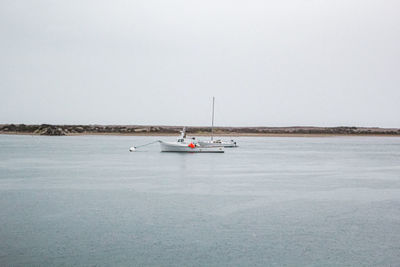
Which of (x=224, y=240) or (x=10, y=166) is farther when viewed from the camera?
(x=10, y=166)

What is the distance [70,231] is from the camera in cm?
1119

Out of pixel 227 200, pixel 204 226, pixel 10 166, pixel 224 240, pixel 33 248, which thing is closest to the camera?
pixel 33 248

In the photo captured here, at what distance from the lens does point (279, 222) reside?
12578 mm

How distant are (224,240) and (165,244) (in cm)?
154

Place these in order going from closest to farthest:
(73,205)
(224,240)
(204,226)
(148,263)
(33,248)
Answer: (148,263), (33,248), (224,240), (204,226), (73,205)

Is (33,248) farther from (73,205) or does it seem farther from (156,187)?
(156,187)

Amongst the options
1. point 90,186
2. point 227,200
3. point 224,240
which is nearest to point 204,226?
point 224,240

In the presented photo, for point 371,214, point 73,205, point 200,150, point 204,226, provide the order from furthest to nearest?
point 200,150, point 73,205, point 371,214, point 204,226

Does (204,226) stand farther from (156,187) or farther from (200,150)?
(200,150)

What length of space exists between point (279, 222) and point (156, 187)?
860 centimetres

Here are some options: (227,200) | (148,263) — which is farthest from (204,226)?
(227,200)

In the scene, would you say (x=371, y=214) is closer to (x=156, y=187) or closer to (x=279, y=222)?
(x=279, y=222)

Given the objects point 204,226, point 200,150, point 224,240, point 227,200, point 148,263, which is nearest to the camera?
point 148,263

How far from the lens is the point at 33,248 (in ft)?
31.5
